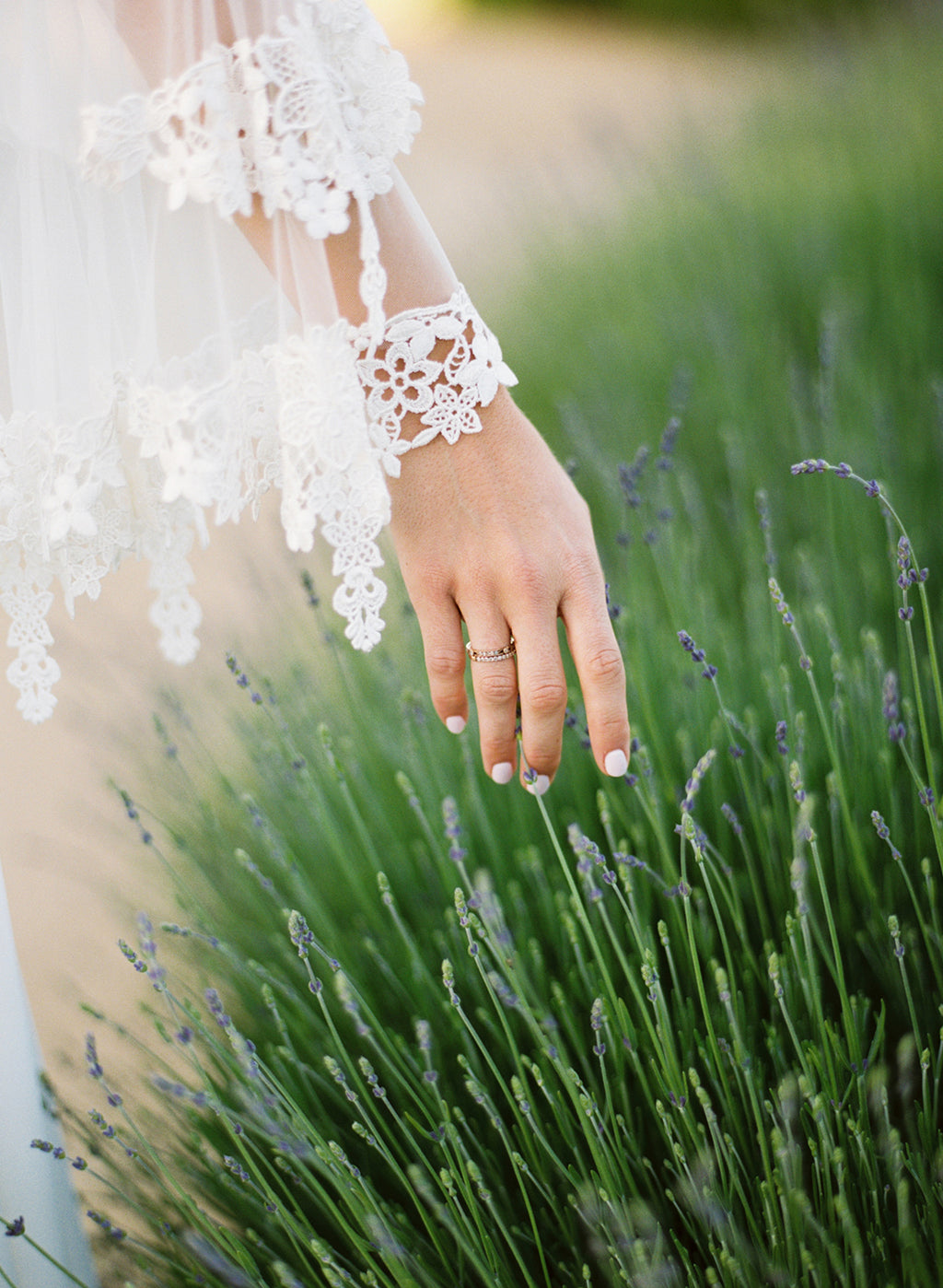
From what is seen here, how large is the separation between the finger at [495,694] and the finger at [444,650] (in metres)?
0.02

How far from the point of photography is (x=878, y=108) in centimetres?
333

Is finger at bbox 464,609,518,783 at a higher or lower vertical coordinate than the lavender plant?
higher

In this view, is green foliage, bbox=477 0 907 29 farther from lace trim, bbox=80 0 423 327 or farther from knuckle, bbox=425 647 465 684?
knuckle, bbox=425 647 465 684

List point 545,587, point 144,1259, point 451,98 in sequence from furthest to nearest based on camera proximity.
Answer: point 451,98
point 144,1259
point 545,587

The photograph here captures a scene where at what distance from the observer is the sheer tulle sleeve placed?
0.87m

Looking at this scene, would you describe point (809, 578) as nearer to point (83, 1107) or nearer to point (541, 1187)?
point (541, 1187)

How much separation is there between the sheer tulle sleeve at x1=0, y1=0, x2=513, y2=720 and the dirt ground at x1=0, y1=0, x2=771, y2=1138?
2.43 ft

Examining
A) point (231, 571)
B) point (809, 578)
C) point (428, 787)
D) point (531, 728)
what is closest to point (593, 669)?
point (531, 728)

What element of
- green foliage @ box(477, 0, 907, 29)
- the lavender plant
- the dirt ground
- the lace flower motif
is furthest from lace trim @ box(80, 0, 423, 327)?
green foliage @ box(477, 0, 907, 29)

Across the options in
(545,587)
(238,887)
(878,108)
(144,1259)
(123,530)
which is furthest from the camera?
(878,108)

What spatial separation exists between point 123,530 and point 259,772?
818 millimetres

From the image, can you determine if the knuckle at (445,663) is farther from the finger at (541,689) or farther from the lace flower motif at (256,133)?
the lace flower motif at (256,133)

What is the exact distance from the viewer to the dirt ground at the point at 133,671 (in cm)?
215

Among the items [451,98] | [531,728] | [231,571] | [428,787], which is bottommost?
[531,728]
